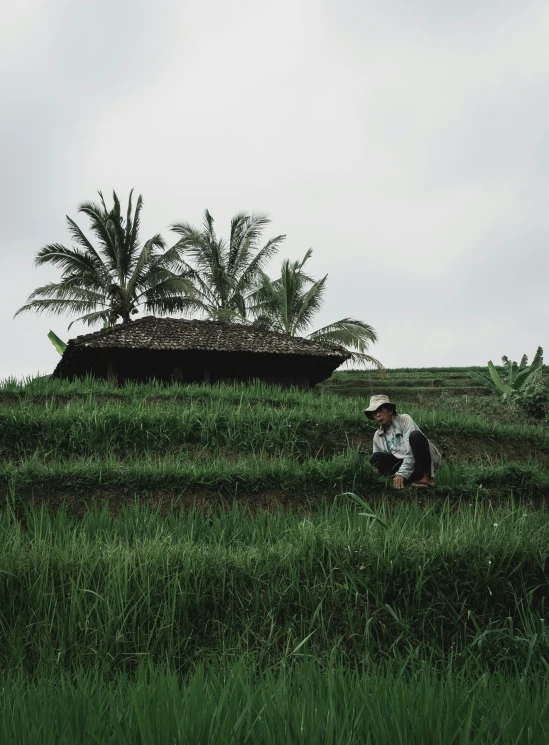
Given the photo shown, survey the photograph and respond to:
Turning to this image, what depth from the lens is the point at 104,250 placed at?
67.3 ft

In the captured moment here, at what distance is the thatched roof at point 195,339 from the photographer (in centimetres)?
1267

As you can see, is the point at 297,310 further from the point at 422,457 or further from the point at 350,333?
the point at 422,457

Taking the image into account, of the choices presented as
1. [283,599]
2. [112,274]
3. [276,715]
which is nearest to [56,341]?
[112,274]

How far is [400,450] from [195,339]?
26.6 feet

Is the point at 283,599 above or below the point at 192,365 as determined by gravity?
below

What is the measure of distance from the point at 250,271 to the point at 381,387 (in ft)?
17.4

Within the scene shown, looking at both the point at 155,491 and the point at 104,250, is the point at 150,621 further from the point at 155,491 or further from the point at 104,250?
the point at 104,250

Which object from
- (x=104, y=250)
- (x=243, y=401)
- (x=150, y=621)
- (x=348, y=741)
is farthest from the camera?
(x=104, y=250)

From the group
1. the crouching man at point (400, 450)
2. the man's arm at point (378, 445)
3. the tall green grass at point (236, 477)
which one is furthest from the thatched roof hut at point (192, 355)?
the crouching man at point (400, 450)

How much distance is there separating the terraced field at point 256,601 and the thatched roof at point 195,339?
18.2 feet

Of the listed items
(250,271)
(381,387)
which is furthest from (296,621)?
(250,271)

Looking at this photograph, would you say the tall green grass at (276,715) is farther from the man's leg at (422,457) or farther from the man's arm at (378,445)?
the man's arm at (378,445)

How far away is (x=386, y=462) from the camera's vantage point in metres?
5.95

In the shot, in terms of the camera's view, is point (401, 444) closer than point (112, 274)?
Yes
